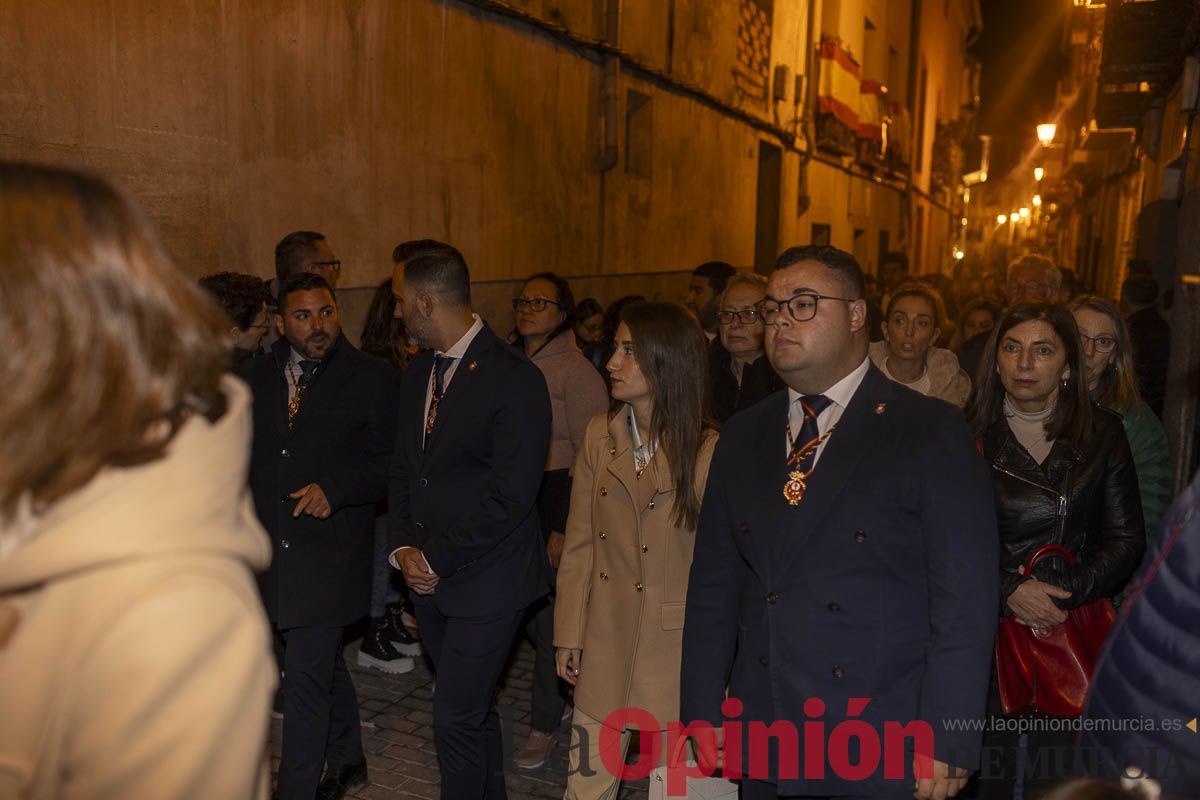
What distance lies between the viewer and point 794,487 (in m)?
2.93

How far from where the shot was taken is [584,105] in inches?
429

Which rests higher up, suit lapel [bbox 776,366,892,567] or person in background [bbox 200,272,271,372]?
person in background [bbox 200,272,271,372]

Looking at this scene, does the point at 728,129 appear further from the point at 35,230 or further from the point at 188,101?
the point at 35,230

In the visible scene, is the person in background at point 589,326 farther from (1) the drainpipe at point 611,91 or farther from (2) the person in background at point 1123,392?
(1) the drainpipe at point 611,91

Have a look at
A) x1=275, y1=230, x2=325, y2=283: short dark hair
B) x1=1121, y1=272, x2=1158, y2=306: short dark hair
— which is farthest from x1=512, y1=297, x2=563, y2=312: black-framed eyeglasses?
x1=1121, y1=272, x2=1158, y2=306: short dark hair

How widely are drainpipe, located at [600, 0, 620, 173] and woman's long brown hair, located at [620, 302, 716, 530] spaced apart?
7762 mm

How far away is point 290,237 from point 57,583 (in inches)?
193

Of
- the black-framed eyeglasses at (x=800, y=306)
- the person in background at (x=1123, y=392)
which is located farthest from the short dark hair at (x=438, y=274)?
the person in background at (x=1123, y=392)

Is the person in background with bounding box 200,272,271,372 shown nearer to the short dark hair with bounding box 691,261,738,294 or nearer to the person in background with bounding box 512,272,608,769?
the person in background with bounding box 512,272,608,769

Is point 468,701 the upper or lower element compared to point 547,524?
lower

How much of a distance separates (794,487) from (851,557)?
0.26 m

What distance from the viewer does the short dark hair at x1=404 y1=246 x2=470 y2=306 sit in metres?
3.99

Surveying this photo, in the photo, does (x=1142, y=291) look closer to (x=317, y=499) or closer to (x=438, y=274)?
(x=438, y=274)

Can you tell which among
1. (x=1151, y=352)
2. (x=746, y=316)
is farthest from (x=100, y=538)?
(x=1151, y=352)
